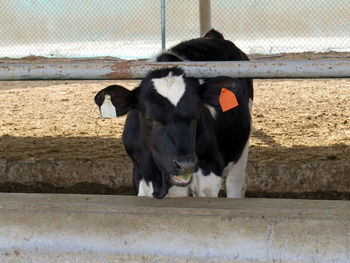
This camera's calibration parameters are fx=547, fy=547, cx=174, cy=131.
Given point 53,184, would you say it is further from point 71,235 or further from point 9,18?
point 9,18

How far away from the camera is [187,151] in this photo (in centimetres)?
295

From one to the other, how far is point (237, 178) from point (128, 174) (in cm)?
104

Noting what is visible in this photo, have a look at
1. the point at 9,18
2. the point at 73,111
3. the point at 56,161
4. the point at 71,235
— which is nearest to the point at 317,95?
the point at 73,111

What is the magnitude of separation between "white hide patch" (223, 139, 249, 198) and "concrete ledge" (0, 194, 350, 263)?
2.02m

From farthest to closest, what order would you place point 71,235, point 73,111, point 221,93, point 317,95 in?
point 317,95, point 73,111, point 221,93, point 71,235

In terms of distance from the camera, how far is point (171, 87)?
10.5ft

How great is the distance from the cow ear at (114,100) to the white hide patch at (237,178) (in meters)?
1.83

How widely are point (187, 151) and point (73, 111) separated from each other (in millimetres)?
4916

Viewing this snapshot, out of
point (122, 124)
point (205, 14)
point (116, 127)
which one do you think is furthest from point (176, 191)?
point (205, 14)

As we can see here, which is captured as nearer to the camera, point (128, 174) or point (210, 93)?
point (210, 93)

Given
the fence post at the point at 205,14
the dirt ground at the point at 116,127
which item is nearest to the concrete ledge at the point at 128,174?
the dirt ground at the point at 116,127

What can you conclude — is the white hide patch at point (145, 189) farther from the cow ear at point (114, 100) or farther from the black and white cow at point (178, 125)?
the cow ear at point (114, 100)

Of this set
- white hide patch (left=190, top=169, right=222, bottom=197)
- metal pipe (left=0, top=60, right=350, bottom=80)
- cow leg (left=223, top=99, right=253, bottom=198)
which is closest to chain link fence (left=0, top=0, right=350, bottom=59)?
cow leg (left=223, top=99, right=253, bottom=198)

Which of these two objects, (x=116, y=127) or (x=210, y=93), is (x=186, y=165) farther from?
(x=116, y=127)
